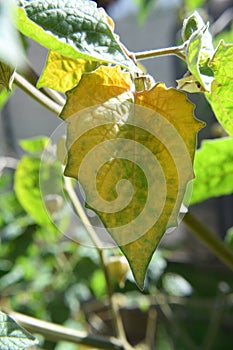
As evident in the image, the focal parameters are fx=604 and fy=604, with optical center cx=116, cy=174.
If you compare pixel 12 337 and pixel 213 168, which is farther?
pixel 213 168

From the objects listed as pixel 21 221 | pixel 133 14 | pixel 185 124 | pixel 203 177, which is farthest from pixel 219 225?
pixel 185 124

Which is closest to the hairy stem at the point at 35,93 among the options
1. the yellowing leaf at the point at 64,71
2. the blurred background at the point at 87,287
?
the yellowing leaf at the point at 64,71

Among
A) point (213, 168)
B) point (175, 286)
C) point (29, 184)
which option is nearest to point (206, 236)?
point (213, 168)

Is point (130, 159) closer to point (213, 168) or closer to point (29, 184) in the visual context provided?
point (213, 168)

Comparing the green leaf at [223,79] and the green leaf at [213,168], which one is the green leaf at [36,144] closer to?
the green leaf at [213,168]

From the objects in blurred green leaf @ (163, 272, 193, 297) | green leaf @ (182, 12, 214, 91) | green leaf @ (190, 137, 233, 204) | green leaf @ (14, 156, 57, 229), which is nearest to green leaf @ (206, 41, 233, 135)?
green leaf @ (182, 12, 214, 91)

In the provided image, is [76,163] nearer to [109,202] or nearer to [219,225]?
[109,202]
